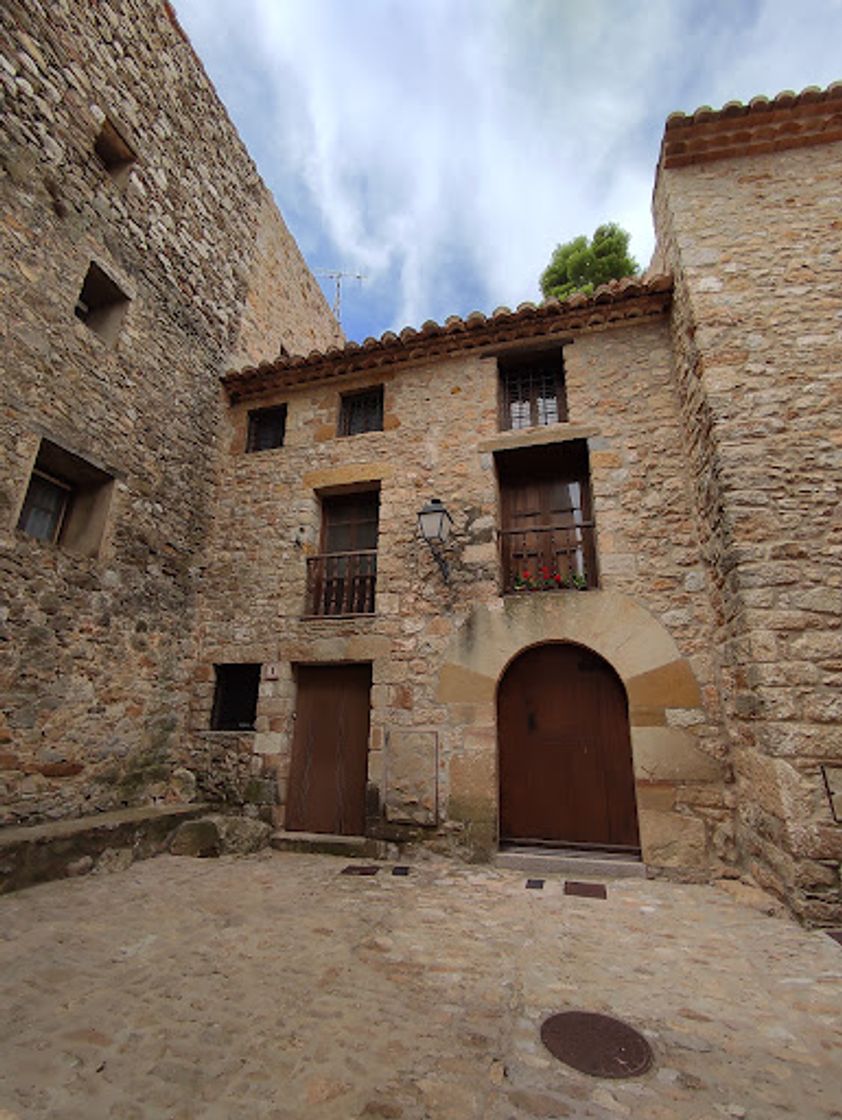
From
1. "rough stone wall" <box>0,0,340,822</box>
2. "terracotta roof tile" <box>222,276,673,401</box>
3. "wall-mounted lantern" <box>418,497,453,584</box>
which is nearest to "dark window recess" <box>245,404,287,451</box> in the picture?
"terracotta roof tile" <box>222,276,673,401</box>

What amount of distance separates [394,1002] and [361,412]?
5864mm

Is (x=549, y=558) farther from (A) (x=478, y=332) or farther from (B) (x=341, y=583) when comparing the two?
(A) (x=478, y=332)

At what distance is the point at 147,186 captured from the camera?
19.1 feet

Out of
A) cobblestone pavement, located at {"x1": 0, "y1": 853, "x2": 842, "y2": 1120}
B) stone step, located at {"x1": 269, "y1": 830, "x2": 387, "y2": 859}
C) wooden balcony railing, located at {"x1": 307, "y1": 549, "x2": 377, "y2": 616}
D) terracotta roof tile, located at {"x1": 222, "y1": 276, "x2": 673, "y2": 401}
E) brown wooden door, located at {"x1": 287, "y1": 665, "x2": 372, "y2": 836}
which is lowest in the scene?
cobblestone pavement, located at {"x1": 0, "y1": 853, "x2": 842, "y2": 1120}

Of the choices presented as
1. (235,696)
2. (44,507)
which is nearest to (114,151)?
(44,507)

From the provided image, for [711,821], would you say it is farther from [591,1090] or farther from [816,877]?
[591,1090]

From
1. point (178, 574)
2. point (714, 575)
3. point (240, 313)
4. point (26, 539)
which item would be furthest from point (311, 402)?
point (714, 575)

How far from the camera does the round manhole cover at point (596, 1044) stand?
1.82m

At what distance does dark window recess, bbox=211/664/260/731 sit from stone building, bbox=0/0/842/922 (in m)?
0.04

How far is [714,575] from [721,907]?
95.4 inches

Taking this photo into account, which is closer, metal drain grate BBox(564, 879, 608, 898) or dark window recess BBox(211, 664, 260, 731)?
metal drain grate BBox(564, 879, 608, 898)

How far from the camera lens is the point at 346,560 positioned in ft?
19.4

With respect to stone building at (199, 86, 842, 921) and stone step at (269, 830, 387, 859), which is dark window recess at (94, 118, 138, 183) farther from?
stone step at (269, 830, 387, 859)

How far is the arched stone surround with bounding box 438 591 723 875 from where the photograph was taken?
411 centimetres
